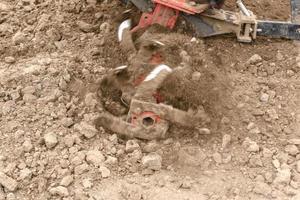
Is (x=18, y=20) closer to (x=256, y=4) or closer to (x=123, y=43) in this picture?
(x=123, y=43)

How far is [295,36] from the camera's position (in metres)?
4.12

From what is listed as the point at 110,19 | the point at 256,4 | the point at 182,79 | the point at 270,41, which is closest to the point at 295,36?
the point at 270,41

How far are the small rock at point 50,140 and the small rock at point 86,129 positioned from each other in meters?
0.14

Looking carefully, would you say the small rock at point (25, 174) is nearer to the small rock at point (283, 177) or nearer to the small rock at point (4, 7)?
the small rock at point (283, 177)

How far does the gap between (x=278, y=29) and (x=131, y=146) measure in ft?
3.94

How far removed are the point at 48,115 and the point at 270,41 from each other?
Result: 1468 mm

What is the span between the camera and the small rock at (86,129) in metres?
3.62

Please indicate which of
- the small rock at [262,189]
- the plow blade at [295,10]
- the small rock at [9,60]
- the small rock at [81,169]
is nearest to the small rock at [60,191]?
the small rock at [81,169]

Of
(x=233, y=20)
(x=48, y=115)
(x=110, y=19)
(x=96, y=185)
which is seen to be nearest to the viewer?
(x=96, y=185)

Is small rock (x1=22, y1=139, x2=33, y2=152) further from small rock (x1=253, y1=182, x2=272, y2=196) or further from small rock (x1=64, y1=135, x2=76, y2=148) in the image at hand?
small rock (x1=253, y1=182, x2=272, y2=196)

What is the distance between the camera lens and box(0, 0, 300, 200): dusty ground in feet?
11.2

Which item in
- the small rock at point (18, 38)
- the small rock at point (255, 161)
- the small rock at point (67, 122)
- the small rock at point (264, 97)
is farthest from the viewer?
the small rock at point (18, 38)

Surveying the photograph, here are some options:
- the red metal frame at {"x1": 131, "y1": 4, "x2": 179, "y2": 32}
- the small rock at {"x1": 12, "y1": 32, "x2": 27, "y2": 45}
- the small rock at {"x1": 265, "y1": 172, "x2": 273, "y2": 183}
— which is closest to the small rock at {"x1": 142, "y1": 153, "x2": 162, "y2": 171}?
the small rock at {"x1": 265, "y1": 172, "x2": 273, "y2": 183}

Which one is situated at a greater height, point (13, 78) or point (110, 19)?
point (110, 19)
